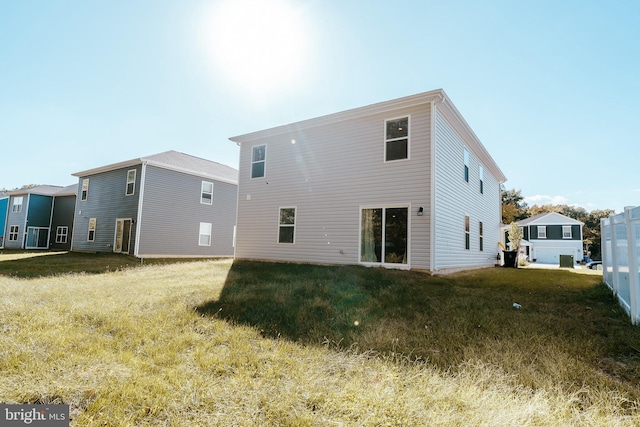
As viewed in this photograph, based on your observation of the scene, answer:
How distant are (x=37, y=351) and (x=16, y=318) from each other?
154cm

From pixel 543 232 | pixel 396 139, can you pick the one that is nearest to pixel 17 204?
pixel 396 139

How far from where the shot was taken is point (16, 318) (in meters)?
3.72

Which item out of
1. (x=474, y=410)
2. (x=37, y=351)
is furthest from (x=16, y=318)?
(x=474, y=410)

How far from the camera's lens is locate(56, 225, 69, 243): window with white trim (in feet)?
73.9

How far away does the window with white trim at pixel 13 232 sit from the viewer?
24.2 metres

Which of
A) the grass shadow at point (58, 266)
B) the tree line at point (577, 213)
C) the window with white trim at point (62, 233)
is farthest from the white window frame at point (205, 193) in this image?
the tree line at point (577, 213)

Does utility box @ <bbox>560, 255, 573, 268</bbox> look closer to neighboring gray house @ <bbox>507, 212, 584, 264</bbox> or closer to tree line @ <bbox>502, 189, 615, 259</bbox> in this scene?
neighboring gray house @ <bbox>507, 212, 584, 264</bbox>

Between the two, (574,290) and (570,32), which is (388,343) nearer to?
(574,290)

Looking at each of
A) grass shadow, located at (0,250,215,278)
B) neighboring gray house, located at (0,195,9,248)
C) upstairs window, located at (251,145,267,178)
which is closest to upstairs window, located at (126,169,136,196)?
grass shadow, located at (0,250,215,278)

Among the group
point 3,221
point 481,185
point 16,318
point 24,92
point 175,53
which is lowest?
point 16,318

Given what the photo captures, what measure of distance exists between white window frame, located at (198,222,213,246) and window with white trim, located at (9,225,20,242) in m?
18.2

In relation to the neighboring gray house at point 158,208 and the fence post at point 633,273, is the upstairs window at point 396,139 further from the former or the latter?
the neighboring gray house at point 158,208

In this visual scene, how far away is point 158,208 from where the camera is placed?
16109mm

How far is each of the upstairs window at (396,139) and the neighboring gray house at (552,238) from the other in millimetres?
29151
